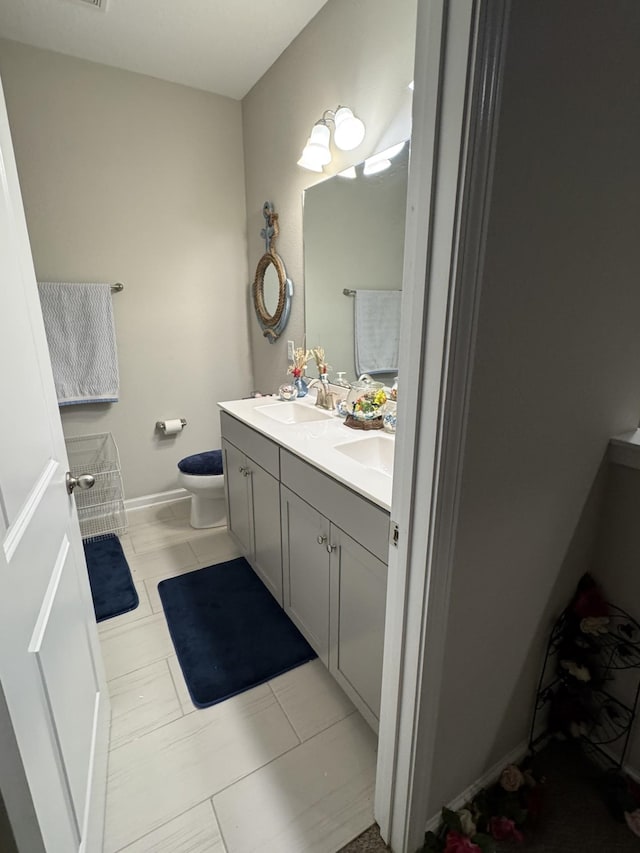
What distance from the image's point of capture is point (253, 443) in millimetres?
1808

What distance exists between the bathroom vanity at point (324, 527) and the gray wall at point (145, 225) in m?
0.94

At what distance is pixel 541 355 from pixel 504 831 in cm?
119

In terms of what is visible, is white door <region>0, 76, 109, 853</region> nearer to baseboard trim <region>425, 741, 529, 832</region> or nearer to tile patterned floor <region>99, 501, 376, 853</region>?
tile patterned floor <region>99, 501, 376, 853</region>

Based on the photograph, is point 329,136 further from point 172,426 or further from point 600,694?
point 600,694

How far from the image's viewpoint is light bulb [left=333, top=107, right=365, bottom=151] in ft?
5.60

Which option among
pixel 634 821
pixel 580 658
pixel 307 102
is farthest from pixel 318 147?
pixel 634 821

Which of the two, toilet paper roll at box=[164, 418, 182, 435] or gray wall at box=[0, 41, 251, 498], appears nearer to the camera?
gray wall at box=[0, 41, 251, 498]

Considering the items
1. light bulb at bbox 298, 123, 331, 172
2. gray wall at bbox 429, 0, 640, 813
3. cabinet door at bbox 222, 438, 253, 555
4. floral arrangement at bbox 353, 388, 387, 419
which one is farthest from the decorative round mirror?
gray wall at bbox 429, 0, 640, 813

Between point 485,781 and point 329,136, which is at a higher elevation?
point 329,136

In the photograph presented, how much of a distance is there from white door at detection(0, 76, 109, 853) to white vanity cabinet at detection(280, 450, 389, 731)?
0.71 meters

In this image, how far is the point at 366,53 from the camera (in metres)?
1.65

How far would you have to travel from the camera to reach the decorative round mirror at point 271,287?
242 cm

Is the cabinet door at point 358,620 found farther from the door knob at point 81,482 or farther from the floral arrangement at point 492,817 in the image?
the door knob at point 81,482

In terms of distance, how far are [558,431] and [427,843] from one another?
3.43 feet
